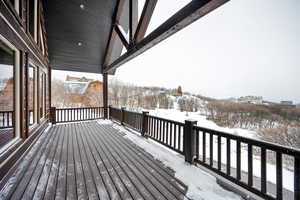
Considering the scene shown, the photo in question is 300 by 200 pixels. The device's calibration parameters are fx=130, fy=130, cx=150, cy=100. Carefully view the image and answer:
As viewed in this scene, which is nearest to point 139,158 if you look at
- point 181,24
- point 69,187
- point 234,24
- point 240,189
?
point 69,187

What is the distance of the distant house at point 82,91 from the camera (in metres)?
12.9

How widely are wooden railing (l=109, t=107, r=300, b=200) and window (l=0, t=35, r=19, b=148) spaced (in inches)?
121

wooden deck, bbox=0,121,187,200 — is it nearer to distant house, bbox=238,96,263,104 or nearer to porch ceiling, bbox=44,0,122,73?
porch ceiling, bbox=44,0,122,73

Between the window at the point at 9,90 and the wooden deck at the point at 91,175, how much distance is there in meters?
0.66

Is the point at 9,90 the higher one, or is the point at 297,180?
the point at 9,90

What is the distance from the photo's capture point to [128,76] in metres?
18.9

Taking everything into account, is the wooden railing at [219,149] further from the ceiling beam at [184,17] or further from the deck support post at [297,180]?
the ceiling beam at [184,17]

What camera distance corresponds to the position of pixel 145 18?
11.9 ft

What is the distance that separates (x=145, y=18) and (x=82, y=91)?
1208 cm

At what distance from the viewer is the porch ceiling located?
499 centimetres

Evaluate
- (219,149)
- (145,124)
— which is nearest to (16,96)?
(145,124)

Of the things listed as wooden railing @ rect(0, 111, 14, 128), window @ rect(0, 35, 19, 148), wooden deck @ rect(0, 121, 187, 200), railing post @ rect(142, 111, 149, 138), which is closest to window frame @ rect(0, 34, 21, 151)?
window @ rect(0, 35, 19, 148)

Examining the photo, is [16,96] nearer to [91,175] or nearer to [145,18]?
[91,175]

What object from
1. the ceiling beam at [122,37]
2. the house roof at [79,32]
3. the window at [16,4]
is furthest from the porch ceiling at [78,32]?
the window at [16,4]
